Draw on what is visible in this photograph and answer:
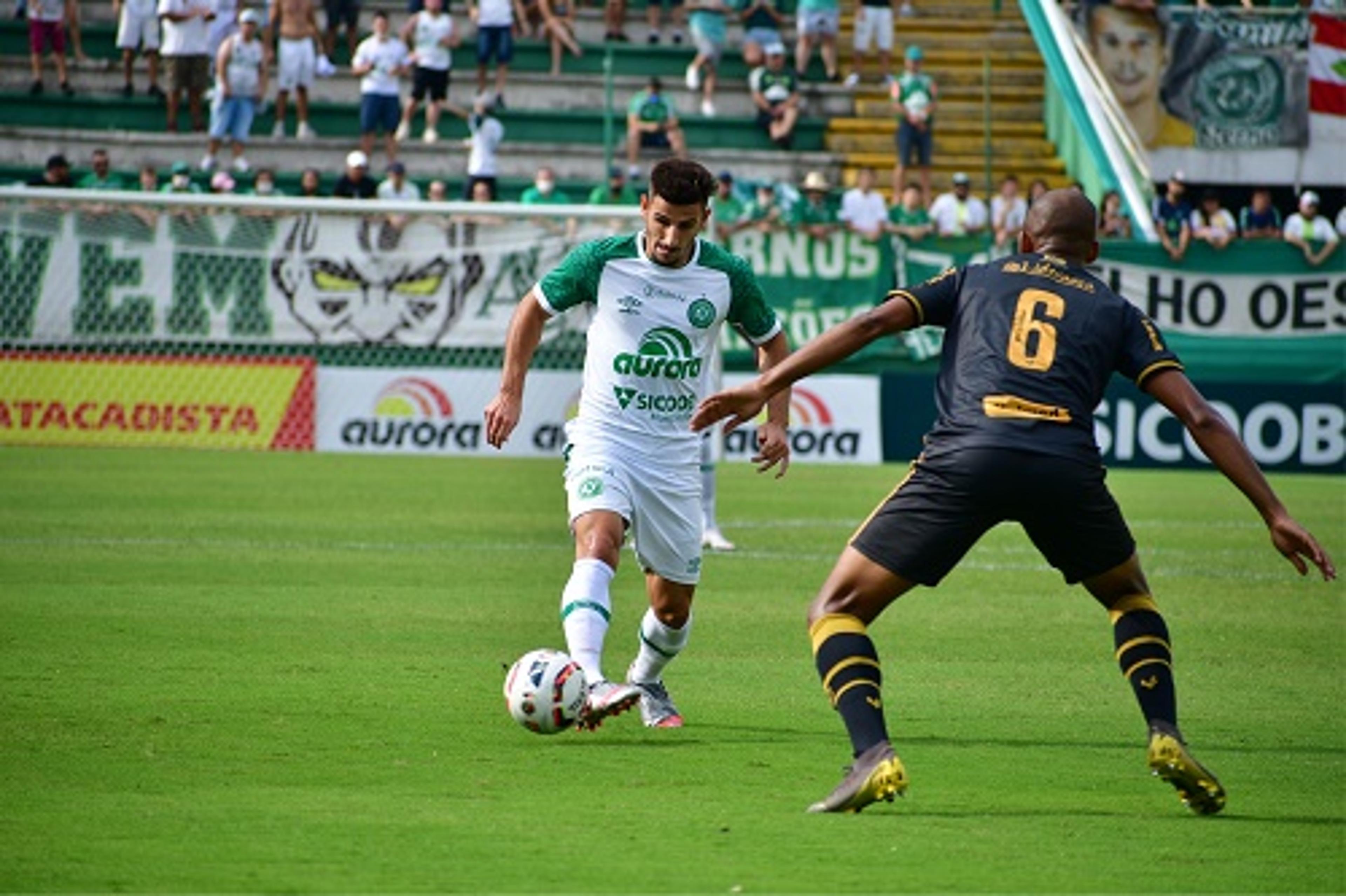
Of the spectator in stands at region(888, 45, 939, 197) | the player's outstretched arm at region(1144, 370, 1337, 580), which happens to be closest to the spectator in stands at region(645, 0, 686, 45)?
the spectator in stands at region(888, 45, 939, 197)

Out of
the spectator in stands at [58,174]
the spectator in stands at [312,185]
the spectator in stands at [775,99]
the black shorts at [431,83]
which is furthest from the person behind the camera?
the spectator in stands at [775,99]

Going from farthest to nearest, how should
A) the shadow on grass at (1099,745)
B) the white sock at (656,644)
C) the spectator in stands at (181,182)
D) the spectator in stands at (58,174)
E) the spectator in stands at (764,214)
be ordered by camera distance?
the spectator in stands at (181,182)
the spectator in stands at (58,174)
the spectator in stands at (764,214)
the white sock at (656,644)
the shadow on grass at (1099,745)

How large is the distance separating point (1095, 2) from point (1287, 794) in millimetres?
Result: 26812

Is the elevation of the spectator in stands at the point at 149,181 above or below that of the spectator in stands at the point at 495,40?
below

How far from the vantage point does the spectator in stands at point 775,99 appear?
32.9 meters

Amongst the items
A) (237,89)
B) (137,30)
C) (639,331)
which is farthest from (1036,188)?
(639,331)

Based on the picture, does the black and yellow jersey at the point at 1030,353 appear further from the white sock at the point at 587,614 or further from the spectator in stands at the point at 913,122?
the spectator in stands at the point at 913,122

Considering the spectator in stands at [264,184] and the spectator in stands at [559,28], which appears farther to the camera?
the spectator in stands at [559,28]

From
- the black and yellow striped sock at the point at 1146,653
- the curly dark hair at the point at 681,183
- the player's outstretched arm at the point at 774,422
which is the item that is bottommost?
the black and yellow striped sock at the point at 1146,653

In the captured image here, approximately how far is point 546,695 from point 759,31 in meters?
26.3

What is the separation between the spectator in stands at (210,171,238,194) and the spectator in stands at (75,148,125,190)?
3.85ft

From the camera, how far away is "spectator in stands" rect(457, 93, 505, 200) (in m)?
29.7

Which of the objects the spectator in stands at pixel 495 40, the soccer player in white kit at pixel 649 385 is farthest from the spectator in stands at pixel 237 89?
the soccer player in white kit at pixel 649 385

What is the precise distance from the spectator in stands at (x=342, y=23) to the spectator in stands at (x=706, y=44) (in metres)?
4.77
